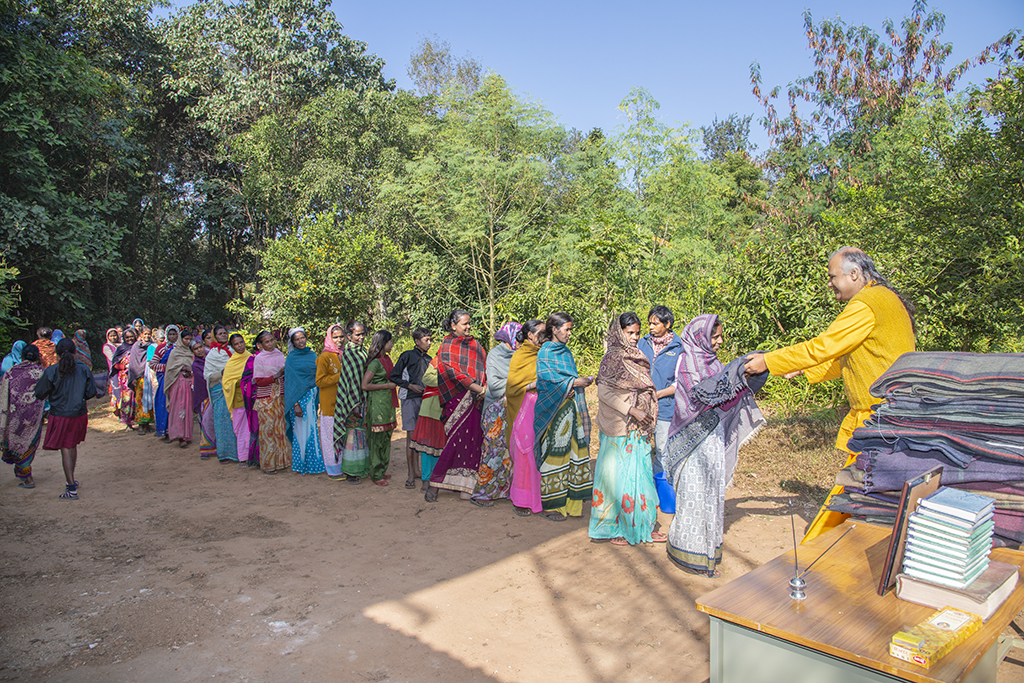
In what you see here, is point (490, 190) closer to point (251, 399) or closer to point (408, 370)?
point (251, 399)

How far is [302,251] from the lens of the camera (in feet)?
44.3

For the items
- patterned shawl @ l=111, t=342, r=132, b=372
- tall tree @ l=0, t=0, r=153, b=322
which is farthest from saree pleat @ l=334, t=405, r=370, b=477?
tall tree @ l=0, t=0, r=153, b=322

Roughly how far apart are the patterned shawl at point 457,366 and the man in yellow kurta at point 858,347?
348 centimetres

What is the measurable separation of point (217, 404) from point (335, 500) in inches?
112

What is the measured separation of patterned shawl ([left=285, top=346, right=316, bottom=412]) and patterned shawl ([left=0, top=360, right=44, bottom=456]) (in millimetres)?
2625

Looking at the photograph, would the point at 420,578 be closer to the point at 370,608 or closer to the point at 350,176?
the point at 370,608

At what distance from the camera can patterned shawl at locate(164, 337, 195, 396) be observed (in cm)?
917

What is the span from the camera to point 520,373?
18.5 ft

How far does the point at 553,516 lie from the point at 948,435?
145 inches

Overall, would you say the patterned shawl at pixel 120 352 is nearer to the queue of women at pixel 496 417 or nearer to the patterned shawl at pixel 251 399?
the queue of women at pixel 496 417

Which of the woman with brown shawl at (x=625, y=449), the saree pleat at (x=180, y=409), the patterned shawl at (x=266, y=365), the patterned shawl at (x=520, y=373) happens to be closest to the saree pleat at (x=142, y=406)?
the saree pleat at (x=180, y=409)

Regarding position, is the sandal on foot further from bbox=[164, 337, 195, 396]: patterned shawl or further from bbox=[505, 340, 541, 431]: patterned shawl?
bbox=[164, 337, 195, 396]: patterned shawl

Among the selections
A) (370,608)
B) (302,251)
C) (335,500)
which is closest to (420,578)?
(370,608)

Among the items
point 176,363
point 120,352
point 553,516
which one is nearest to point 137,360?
point 120,352
